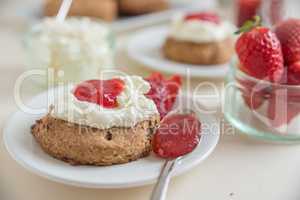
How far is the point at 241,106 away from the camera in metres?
1.74

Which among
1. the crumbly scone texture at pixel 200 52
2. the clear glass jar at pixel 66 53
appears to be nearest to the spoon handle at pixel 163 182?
the clear glass jar at pixel 66 53

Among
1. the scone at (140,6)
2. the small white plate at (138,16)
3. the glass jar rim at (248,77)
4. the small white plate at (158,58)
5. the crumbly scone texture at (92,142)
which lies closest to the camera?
the crumbly scone texture at (92,142)

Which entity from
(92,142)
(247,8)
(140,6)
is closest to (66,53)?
(92,142)

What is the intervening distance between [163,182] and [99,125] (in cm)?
Answer: 25

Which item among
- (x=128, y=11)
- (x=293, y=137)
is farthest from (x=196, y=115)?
A: (x=128, y=11)

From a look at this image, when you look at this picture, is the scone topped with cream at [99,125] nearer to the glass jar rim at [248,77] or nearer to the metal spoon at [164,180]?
the metal spoon at [164,180]

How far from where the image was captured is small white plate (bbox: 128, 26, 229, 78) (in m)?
2.15

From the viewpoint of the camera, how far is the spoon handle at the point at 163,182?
1.27 metres

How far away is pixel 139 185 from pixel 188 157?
0.18 metres

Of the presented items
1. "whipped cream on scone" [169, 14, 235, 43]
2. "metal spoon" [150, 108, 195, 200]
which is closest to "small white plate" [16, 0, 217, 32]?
"whipped cream on scone" [169, 14, 235, 43]

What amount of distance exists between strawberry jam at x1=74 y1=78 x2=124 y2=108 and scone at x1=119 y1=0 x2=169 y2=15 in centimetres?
132

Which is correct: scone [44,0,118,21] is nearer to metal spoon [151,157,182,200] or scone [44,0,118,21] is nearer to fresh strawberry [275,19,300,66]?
fresh strawberry [275,19,300,66]

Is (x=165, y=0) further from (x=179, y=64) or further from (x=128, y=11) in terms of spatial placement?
(x=179, y=64)

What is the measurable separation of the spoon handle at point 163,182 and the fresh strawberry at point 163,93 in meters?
0.28
